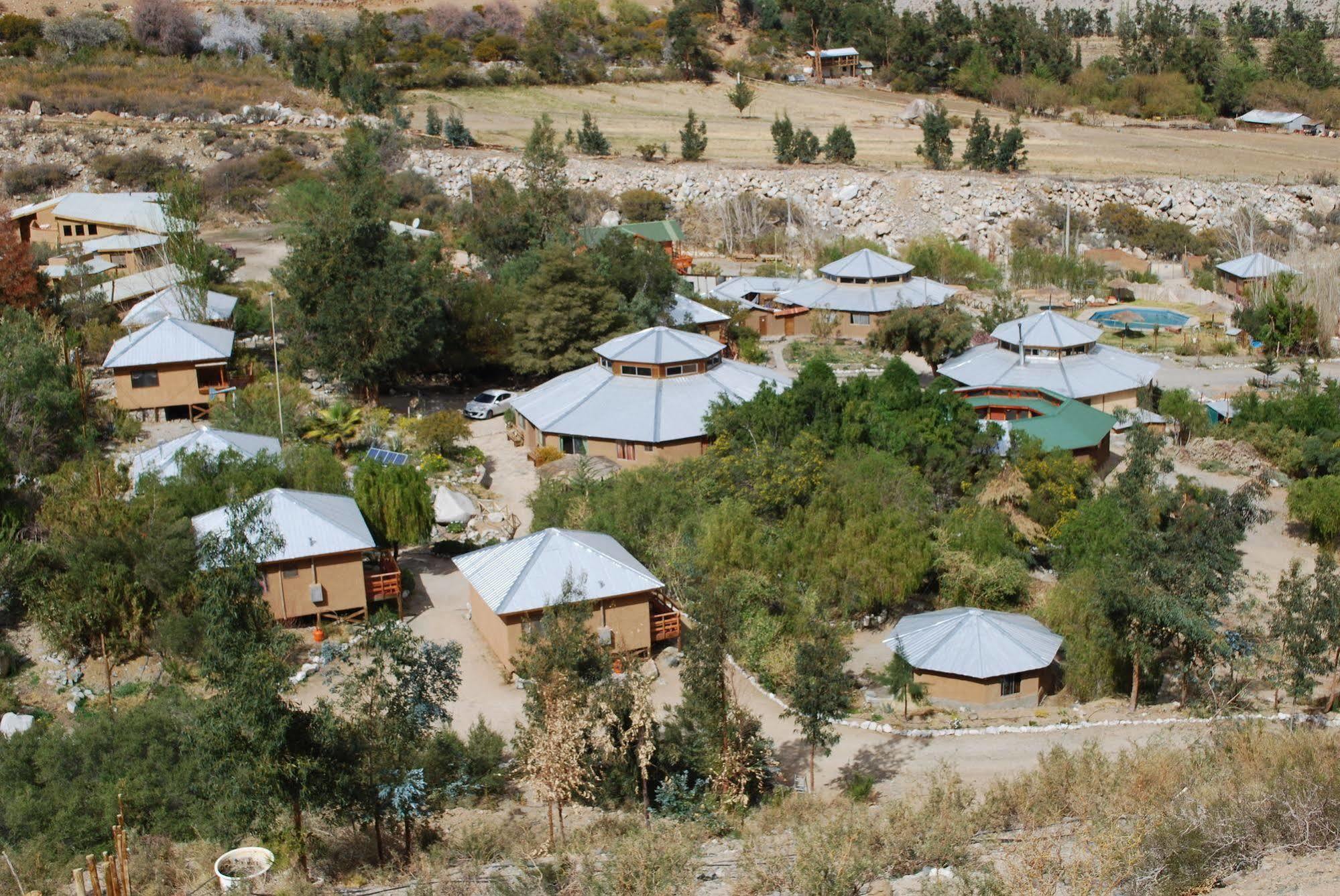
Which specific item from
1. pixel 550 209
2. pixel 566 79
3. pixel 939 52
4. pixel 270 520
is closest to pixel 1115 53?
pixel 939 52

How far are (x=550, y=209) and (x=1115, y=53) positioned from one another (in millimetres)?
68620

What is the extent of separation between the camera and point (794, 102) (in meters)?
86.8

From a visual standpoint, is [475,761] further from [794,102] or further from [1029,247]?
[794,102]

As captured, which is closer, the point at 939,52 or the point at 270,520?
the point at 270,520

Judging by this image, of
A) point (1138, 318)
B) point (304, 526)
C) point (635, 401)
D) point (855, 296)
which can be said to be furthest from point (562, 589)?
point (1138, 318)

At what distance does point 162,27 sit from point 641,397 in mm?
70371

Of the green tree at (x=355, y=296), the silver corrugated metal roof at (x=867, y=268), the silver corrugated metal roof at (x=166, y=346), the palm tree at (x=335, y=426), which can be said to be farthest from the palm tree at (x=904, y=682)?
the silver corrugated metal roof at (x=867, y=268)

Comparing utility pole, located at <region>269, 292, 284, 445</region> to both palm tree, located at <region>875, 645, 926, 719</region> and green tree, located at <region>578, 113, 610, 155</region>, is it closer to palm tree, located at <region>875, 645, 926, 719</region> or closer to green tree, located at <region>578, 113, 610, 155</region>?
palm tree, located at <region>875, 645, 926, 719</region>

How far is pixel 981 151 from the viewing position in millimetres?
68062

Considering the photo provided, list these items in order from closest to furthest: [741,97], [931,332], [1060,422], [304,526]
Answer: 1. [304,526]
2. [1060,422]
3. [931,332]
4. [741,97]

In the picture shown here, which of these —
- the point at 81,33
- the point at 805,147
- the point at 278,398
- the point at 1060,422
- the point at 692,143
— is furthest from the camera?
the point at 81,33

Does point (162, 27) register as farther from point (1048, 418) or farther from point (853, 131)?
point (1048, 418)

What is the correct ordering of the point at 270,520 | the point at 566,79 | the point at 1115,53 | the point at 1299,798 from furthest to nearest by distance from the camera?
1. the point at 1115,53
2. the point at 566,79
3. the point at 270,520
4. the point at 1299,798

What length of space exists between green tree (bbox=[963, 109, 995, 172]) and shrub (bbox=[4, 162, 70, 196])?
44.3 metres
